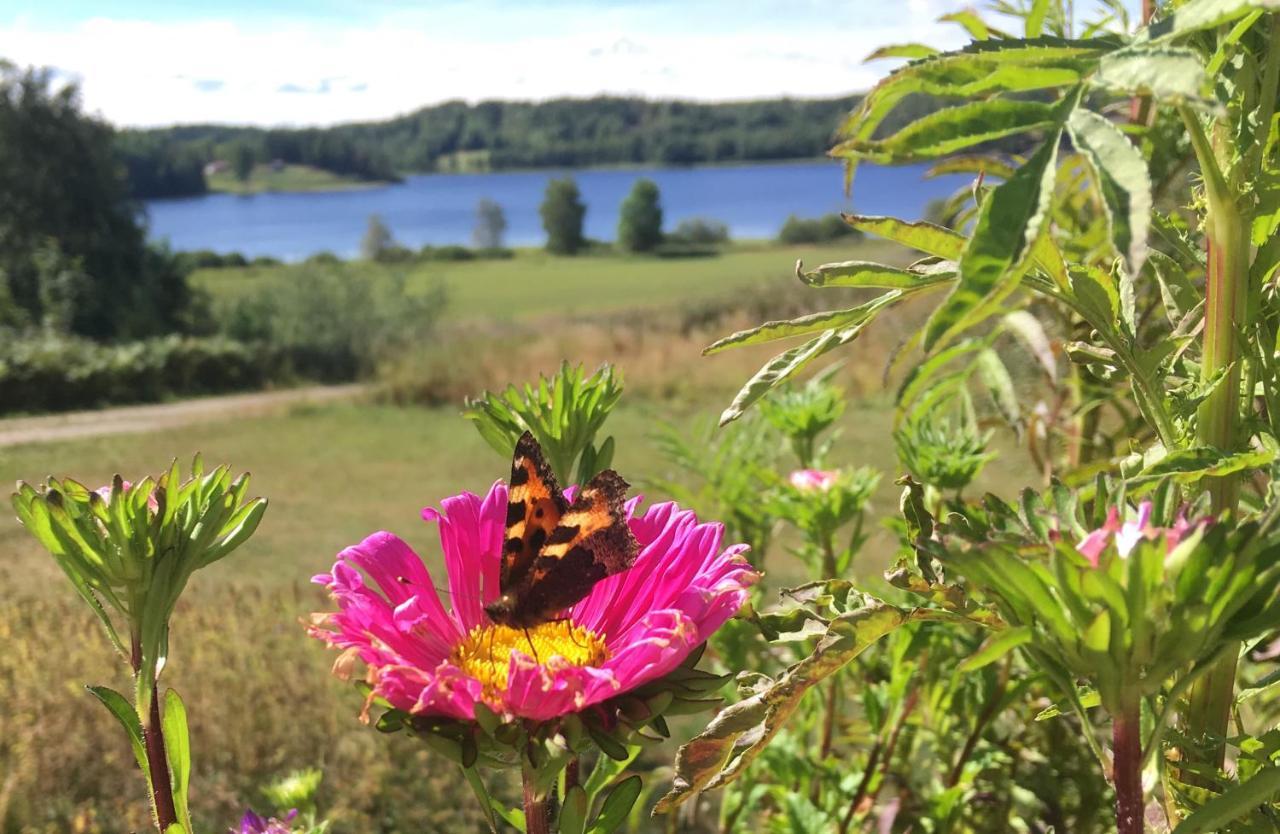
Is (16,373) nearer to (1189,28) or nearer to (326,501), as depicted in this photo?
(326,501)

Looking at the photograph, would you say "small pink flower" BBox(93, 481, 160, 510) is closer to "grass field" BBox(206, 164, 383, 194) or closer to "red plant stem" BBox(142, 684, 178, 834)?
"red plant stem" BBox(142, 684, 178, 834)

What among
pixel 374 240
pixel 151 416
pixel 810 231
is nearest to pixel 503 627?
pixel 151 416

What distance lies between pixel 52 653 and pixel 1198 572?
3.20 metres

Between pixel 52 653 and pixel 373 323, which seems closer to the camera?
pixel 52 653

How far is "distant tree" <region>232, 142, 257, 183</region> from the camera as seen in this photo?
5231 cm

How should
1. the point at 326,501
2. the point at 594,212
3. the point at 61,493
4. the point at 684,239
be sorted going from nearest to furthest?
1. the point at 61,493
2. the point at 326,501
3. the point at 684,239
4. the point at 594,212

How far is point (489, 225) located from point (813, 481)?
41383 millimetres

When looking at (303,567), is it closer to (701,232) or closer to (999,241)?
(999,241)

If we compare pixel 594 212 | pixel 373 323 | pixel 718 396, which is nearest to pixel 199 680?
pixel 718 396

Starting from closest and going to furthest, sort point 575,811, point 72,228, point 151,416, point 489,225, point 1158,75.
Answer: point 1158,75 < point 575,811 < point 151,416 < point 72,228 < point 489,225

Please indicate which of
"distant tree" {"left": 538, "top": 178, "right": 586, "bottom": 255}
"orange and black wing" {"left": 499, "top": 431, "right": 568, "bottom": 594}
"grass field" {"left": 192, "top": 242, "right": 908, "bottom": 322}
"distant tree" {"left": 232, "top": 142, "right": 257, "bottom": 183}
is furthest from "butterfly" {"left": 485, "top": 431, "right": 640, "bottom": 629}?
"distant tree" {"left": 232, "top": 142, "right": 257, "bottom": 183}

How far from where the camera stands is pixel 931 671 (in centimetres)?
111

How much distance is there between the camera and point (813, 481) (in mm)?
1135

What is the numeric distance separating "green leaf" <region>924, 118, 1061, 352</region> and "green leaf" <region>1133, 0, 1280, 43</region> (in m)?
0.04
